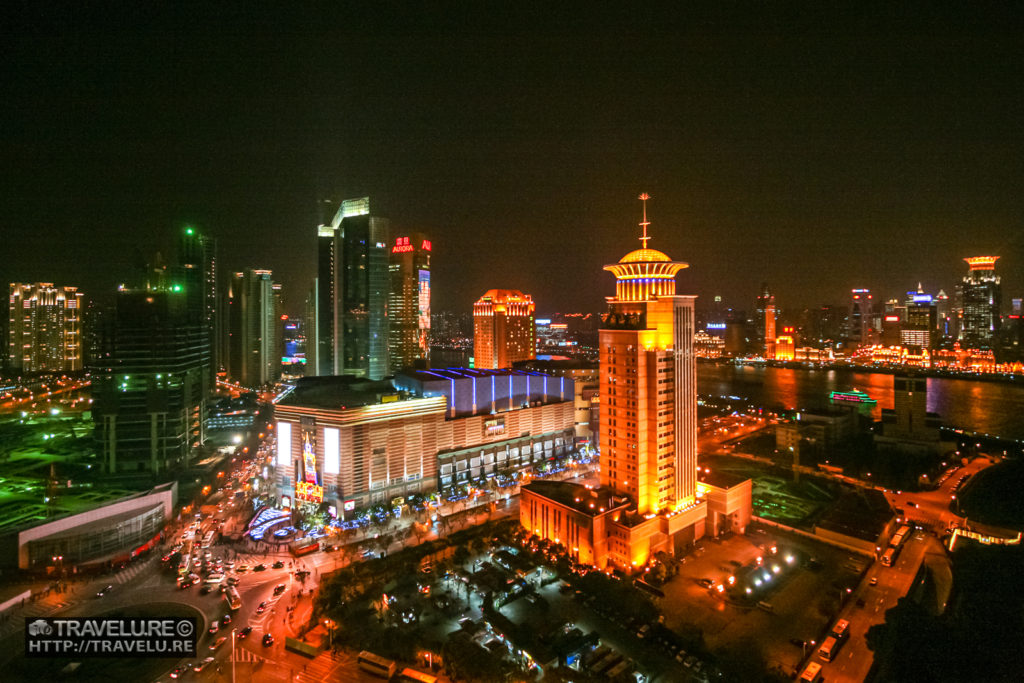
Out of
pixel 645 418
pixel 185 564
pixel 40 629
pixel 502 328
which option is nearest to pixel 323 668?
pixel 40 629

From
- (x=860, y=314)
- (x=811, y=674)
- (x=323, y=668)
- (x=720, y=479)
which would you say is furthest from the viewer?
(x=860, y=314)

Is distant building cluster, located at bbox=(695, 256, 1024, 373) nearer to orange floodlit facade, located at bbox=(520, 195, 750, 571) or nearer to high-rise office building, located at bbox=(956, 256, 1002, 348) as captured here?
high-rise office building, located at bbox=(956, 256, 1002, 348)

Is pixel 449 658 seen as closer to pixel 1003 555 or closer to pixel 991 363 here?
pixel 1003 555

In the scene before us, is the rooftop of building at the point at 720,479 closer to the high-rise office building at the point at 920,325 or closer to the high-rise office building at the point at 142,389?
the high-rise office building at the point at 142,389

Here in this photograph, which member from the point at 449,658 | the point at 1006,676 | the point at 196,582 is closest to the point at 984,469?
the point at 1006,676

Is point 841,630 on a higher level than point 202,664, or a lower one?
higher

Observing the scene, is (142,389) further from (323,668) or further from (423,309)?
(423,309)

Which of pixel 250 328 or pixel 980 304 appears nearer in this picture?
pixel 250 328

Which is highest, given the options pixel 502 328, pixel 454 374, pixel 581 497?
pixel 502 328
